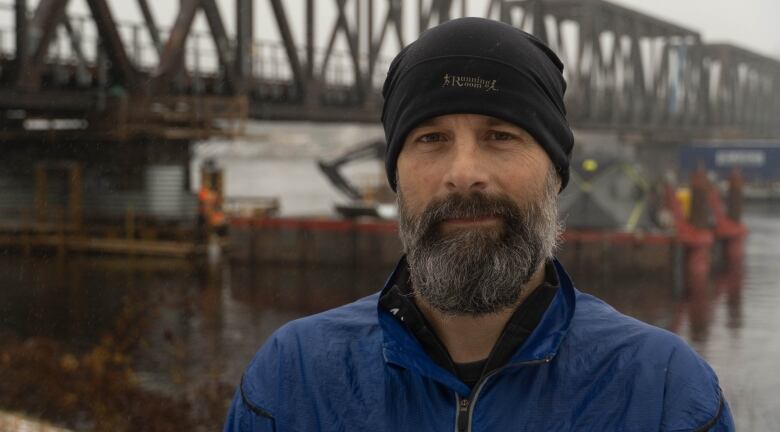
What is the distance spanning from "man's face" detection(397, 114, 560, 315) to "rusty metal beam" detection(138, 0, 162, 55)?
1330 inches

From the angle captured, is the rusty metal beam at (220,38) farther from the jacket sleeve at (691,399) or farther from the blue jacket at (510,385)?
the jacket sleeve at (691,399)

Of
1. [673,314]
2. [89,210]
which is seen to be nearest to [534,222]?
[673,314]

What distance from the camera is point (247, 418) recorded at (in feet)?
6.96

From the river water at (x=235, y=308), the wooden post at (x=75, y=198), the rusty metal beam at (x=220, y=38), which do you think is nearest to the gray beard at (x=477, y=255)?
the river water at (x=235, y=308)

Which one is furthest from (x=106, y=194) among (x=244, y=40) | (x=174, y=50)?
(x=244, y=40)

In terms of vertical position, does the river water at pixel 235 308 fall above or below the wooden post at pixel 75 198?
below

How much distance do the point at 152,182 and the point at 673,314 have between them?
17.6 m

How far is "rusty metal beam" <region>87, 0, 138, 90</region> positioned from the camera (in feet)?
88.2

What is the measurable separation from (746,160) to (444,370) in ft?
239

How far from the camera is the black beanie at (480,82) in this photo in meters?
2.08

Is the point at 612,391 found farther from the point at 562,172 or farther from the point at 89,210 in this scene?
the point at 89,210

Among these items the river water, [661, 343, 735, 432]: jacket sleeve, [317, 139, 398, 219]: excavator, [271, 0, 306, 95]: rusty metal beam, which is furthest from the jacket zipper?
[271, 0, 306, 95]: rusty metal beam

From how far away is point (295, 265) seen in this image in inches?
1118

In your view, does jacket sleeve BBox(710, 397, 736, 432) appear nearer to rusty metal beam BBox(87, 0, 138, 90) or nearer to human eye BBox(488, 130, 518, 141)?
human eye BBox(488, 130, 518, 141)
